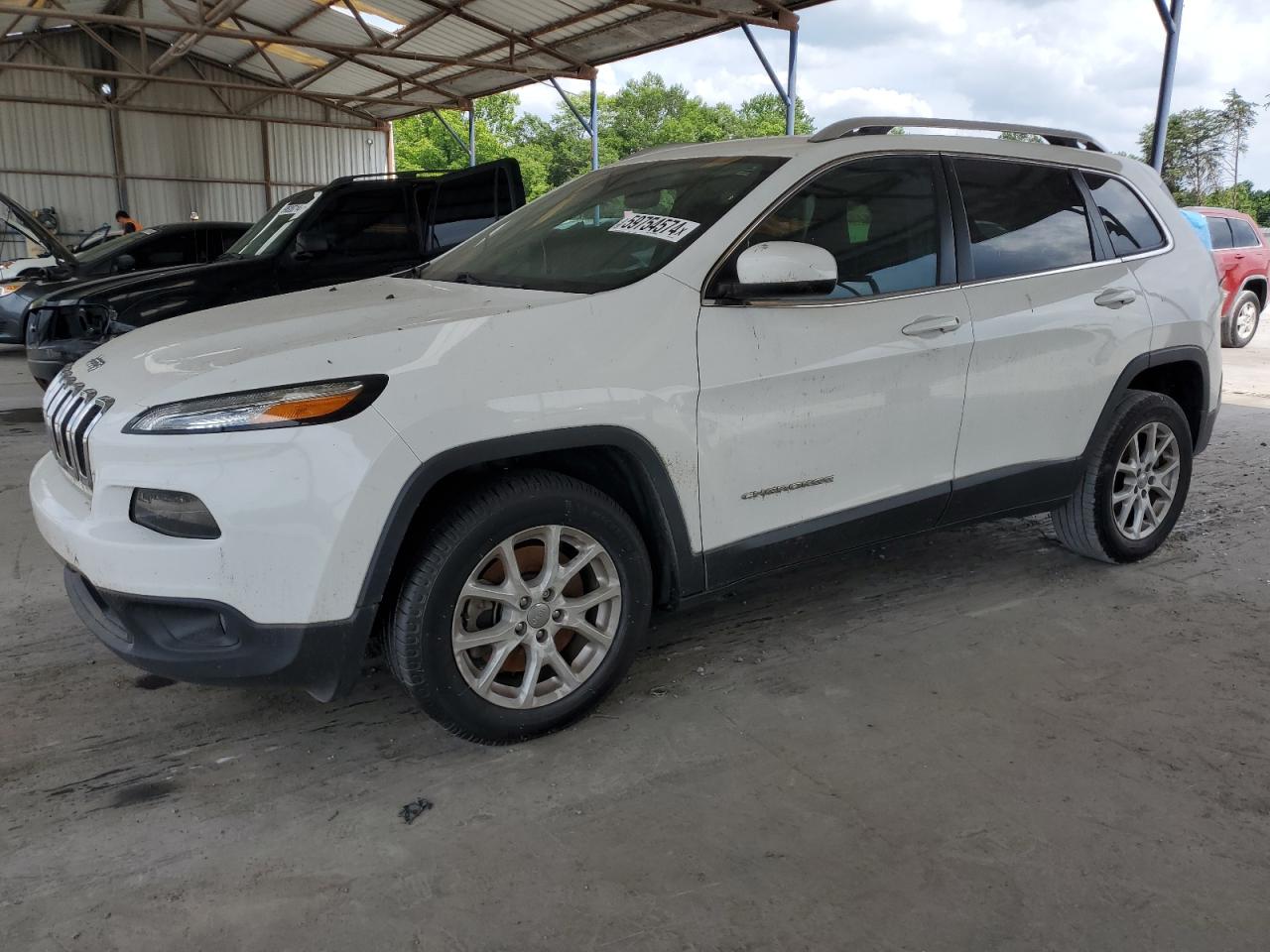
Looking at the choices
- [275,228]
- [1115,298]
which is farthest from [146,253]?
[1115,298]

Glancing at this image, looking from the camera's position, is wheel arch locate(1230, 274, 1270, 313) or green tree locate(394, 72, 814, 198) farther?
green tree locate(394, 72, 814, 198)

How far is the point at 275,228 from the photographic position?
25.8 ft

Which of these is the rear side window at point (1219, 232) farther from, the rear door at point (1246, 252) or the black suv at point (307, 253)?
the black suv at point (307, 253)

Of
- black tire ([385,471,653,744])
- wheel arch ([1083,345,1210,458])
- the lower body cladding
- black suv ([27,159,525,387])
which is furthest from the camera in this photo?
black suv ([27,159,525,387])

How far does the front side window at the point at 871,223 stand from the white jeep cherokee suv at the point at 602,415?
11 mm

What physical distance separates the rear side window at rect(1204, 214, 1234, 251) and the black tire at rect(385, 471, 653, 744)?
1154cm

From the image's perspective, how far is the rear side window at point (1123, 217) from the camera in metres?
3.96

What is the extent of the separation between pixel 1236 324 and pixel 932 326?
11.0 metres

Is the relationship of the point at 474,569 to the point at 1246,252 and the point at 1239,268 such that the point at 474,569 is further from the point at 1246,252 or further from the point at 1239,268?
the point at 1246,252

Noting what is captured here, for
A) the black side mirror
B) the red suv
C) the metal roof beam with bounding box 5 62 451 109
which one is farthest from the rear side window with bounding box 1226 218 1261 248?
the metal roof beam with bounding box 5 62 451 109

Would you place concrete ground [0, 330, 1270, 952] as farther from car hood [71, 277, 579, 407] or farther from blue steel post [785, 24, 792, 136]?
blue steel post [785, 24, 792, 136]

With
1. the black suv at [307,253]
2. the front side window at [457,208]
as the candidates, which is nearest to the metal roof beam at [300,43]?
the black suv at [307,253]

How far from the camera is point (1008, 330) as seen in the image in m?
3.51

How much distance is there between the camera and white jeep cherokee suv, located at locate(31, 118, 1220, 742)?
2365 millimetres
